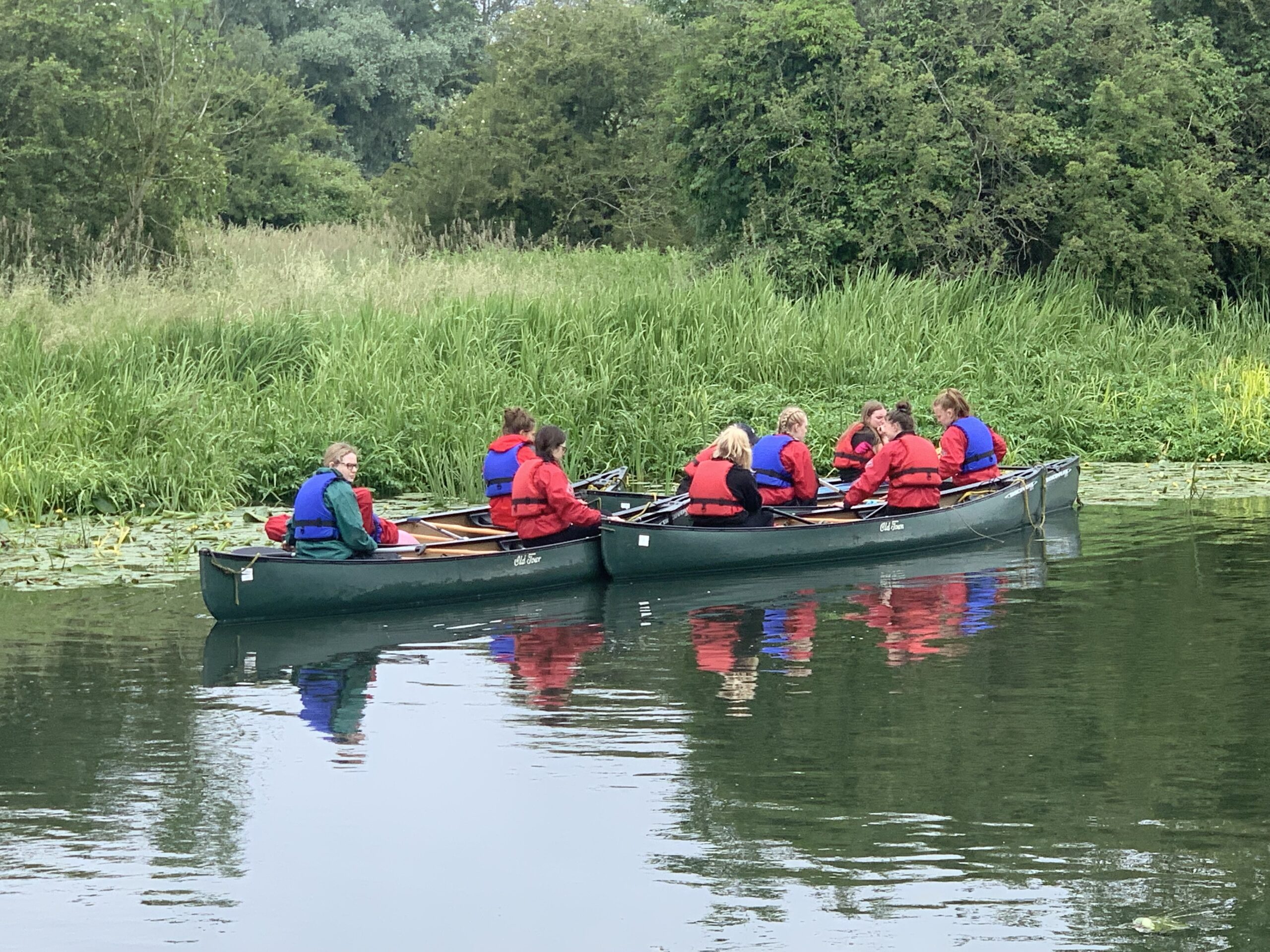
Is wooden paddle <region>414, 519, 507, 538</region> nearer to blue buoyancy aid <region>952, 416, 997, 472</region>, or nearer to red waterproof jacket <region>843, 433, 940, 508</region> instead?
red waterproof jacket <region>843, 433, 940, 508</region>

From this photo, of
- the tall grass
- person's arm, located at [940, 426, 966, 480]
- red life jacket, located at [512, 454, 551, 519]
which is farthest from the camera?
the tall grass

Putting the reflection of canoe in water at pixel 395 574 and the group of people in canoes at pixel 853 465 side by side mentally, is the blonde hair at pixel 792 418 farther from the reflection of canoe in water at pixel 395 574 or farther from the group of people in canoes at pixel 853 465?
the reflection of canoe in water at pixel 395 574

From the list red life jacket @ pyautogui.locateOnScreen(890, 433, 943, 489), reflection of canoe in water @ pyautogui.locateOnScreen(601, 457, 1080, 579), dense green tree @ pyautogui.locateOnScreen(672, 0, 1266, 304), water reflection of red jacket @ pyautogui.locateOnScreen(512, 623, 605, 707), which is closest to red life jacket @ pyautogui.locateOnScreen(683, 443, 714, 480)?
reflection of canoe in water @ pyautogui.locateOnScreen(601, 457, 1080, 579)

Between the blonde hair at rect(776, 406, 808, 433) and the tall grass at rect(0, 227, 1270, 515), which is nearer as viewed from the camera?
the blonde hair at rect(776, 406, 808, 433)

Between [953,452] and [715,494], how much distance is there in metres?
2.85

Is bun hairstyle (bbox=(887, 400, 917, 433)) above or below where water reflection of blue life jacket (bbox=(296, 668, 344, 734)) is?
above

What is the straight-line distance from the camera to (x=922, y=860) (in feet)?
21.4

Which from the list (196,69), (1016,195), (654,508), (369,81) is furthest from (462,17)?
(654,508)

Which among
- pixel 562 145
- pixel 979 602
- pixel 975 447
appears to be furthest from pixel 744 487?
pixel 562 145

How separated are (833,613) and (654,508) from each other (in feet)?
8.18

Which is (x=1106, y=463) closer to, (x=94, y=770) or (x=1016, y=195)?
(x=1016, y=195)

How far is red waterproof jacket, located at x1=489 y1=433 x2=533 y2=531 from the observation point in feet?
43.8

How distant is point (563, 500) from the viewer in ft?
42.0

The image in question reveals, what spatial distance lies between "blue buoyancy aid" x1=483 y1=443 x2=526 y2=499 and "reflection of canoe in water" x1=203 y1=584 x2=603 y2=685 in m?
1.09
